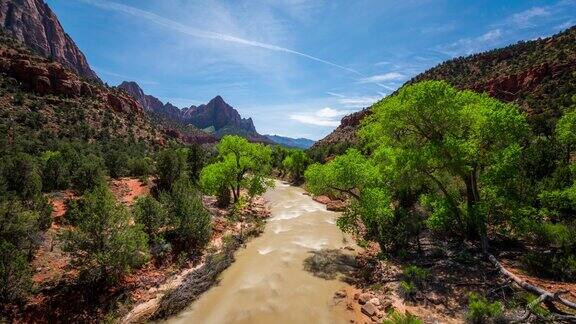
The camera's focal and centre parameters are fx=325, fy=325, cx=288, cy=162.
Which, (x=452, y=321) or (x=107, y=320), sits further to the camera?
(x=107, y=320)

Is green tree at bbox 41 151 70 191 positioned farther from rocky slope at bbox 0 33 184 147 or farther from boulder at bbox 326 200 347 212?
boulder at bbox 326 200 347 212

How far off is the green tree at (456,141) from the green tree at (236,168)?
17.6 metres

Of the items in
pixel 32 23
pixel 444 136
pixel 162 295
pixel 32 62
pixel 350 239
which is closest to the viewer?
pixel 162 295

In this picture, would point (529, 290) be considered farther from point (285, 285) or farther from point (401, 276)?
point (285, 285)

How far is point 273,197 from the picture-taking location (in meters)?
49.2

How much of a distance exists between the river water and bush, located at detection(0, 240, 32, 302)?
20.9 ft

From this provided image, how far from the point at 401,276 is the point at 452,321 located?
174 inches

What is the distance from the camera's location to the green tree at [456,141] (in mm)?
15820

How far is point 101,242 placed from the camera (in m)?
15.5

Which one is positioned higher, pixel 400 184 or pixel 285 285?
pixel 400 184

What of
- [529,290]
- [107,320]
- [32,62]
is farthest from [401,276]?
[32,62]

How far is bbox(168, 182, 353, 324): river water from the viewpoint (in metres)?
14.8

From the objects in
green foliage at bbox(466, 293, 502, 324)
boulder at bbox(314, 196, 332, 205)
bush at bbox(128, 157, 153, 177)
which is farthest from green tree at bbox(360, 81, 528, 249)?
bush at bbox(128, 157, 153, 177)

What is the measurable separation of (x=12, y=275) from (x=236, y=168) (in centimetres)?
2218
